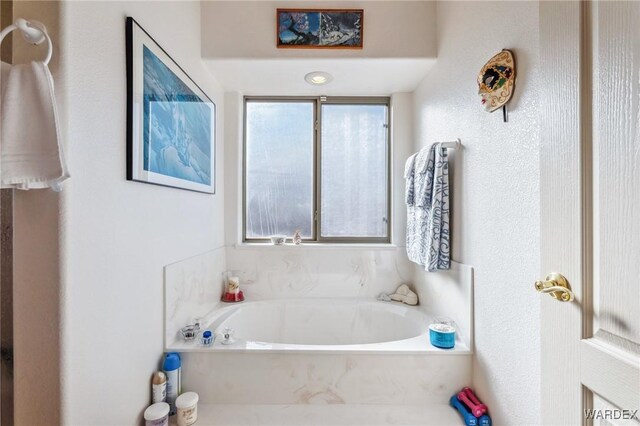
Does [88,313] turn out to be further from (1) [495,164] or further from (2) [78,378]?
(1) [495,164]

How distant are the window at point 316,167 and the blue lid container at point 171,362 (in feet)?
3.62

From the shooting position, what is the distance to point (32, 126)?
67cm

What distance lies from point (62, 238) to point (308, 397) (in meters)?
1.18

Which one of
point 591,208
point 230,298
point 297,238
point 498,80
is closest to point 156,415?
point 230,298

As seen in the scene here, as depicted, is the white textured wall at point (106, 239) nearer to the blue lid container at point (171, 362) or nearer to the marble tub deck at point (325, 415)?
the blue lid container at point (171, 362)

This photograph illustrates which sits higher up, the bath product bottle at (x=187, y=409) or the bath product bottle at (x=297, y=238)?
the bath product bottle at (x=297, y=238)

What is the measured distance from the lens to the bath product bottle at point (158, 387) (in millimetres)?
1120

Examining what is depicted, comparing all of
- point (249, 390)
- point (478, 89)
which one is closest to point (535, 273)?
point (478, 89)

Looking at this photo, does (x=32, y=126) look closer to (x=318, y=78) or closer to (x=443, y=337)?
(x=318, y=78)

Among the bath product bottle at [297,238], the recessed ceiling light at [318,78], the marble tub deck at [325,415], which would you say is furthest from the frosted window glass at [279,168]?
the marble tub deck at [325,415]

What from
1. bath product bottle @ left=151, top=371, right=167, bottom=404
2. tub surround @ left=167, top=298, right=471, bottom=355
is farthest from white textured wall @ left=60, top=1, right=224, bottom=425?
tub surround @ left=167, top=298, right=471, bottom=355

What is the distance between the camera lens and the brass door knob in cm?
60

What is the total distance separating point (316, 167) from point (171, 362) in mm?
1610

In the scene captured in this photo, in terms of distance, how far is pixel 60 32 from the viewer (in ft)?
2.41
